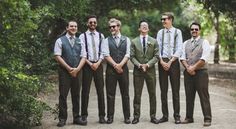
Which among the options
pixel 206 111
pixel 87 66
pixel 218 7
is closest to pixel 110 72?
pixel 87 66

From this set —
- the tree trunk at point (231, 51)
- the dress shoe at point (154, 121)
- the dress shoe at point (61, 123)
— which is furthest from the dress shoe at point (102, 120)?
the tree trunk at point (231, 51)

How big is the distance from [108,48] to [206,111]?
2332 millimetres

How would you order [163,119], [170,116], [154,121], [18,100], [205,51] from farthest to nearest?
[170,116], [163,119], [154,121], [205,51], [18,100]

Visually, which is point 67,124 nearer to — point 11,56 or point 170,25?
point 11,56

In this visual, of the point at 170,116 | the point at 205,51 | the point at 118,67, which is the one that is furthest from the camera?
the point at 170,116

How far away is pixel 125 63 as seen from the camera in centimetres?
1001

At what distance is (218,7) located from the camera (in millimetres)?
19172

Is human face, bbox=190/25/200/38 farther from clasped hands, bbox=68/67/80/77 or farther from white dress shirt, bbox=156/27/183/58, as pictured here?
clasped hands, bbox=68/67/80/77

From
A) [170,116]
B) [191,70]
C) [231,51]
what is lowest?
[170,116]

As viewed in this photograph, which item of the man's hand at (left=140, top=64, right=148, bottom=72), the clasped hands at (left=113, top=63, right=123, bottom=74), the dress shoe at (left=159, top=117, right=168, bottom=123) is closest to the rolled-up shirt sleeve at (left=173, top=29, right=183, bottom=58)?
the man's hand at (left=140, top=64, right=148, bottom=72)

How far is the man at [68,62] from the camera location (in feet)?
32.2

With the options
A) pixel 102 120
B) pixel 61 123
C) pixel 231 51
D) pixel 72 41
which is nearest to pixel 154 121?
pixel 102 120

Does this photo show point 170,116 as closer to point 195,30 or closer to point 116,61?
point 116,61

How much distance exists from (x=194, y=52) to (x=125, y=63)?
4.57ft
